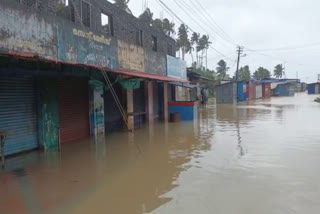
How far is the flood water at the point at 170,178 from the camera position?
4.84 metres

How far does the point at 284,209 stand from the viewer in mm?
4547

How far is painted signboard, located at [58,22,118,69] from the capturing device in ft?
33.8

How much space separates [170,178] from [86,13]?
28.4ft

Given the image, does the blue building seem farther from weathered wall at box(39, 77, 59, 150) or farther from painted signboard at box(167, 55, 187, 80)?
weathered wall at box(39, 77, 59, 150)

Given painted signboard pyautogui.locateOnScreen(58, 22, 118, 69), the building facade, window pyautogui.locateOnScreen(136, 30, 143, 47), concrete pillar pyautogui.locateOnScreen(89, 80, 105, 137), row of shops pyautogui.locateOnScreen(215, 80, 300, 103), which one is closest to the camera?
the building facade

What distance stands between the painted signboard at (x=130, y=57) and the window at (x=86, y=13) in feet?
6.83

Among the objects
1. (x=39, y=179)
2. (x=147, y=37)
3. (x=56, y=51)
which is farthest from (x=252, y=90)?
(x=39, y=179)

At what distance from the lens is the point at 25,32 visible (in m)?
8.70

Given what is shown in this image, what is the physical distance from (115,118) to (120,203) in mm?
10004

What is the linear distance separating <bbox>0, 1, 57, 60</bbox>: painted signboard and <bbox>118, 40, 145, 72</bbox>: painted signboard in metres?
4.64

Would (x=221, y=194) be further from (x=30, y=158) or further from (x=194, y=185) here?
(x=30, y=158)

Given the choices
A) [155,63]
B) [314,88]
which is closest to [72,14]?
[155,63]

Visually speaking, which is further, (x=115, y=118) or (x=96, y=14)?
(x=115, y=118)

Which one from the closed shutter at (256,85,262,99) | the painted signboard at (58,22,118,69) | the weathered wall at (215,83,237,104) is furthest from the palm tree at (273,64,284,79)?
the painted signboard at (58,22,118,69)
